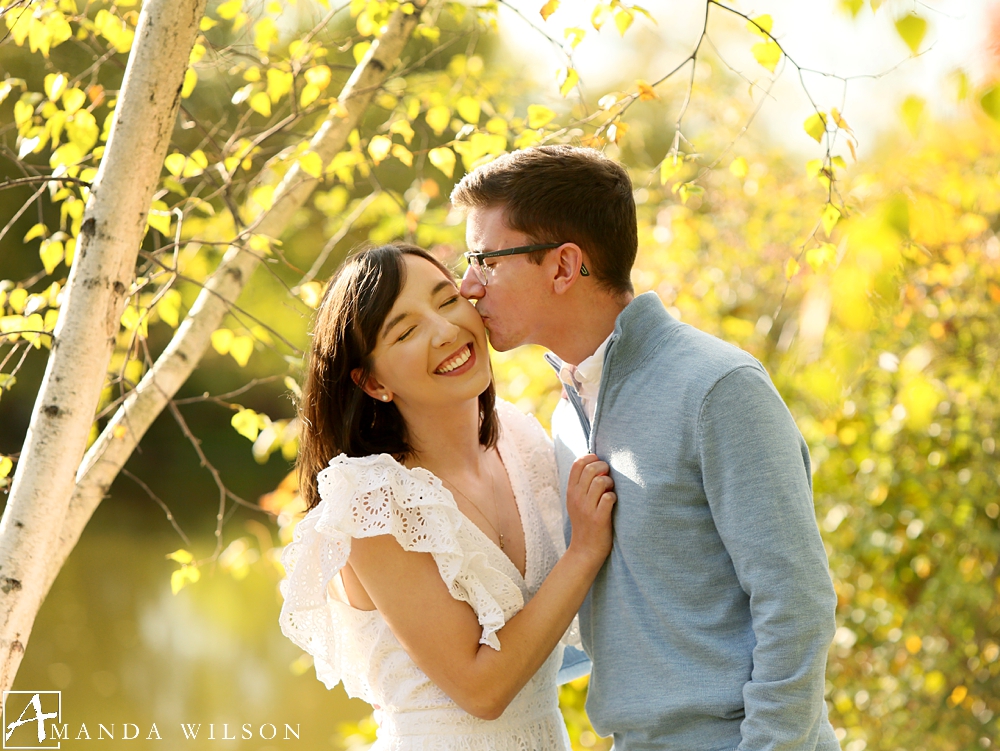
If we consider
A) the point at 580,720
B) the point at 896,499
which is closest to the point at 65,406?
the point at 580,720

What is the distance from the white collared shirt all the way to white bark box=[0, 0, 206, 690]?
0.96m

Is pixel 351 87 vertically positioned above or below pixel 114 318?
above

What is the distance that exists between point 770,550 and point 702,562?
0.49 feet

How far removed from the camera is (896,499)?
3537 millimetres

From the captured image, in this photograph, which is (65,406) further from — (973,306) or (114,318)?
(973,306)

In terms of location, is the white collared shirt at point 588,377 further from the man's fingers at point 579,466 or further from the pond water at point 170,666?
the pond water at point 170,666

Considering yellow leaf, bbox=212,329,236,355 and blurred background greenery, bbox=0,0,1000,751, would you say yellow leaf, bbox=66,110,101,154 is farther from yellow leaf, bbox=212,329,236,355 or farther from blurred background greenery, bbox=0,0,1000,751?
yellow leaf, bbox=212,329,236,355

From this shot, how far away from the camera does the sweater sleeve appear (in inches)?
54.5

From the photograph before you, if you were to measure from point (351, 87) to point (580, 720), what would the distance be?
7.90 feet

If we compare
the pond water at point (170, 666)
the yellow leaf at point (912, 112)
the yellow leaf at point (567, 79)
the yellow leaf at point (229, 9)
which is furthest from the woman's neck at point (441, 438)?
the pond water at point (170, 666)

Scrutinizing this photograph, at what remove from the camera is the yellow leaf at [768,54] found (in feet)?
6.09

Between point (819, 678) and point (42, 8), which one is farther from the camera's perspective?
point (42, 8)
